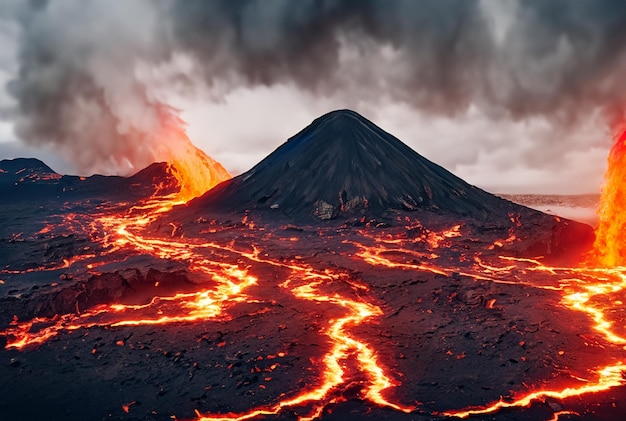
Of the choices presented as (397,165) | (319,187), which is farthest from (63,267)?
(397,165)

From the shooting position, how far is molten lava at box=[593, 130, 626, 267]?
30016 millimetres

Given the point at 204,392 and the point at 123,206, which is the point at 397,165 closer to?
the point at 123,206

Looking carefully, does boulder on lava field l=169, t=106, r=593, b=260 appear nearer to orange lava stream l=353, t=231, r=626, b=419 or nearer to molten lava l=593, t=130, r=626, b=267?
molten lava l=593, t=130, r=626, b=267

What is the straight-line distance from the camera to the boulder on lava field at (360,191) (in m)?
38.9

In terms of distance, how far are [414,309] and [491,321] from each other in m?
3.11

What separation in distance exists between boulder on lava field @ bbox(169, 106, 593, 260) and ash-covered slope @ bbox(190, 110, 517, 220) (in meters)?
0.09

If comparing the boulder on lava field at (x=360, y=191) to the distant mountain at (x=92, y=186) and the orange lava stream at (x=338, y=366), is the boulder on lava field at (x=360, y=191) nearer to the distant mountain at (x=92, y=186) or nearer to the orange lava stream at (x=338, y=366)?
the distant mountain at (x=92, y=186)

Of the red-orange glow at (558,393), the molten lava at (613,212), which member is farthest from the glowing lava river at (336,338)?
the molten lava at (613,212)

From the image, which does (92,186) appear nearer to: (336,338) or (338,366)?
(336,338)

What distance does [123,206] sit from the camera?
5188 centimetres

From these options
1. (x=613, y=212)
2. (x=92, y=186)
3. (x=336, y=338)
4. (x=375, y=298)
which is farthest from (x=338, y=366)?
(x=92, y=186)

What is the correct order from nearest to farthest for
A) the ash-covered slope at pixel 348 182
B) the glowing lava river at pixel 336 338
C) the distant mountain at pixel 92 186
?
the glowing lava river at pixel 336 338
the ash-covered slope at pixel 348 182
the distant mountain at pixel 92 186

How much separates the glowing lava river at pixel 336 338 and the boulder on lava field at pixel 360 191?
467 inches

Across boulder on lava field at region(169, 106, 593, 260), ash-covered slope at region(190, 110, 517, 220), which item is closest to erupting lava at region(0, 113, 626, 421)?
boulder on lava field at region(169, 106, 593, 260)
